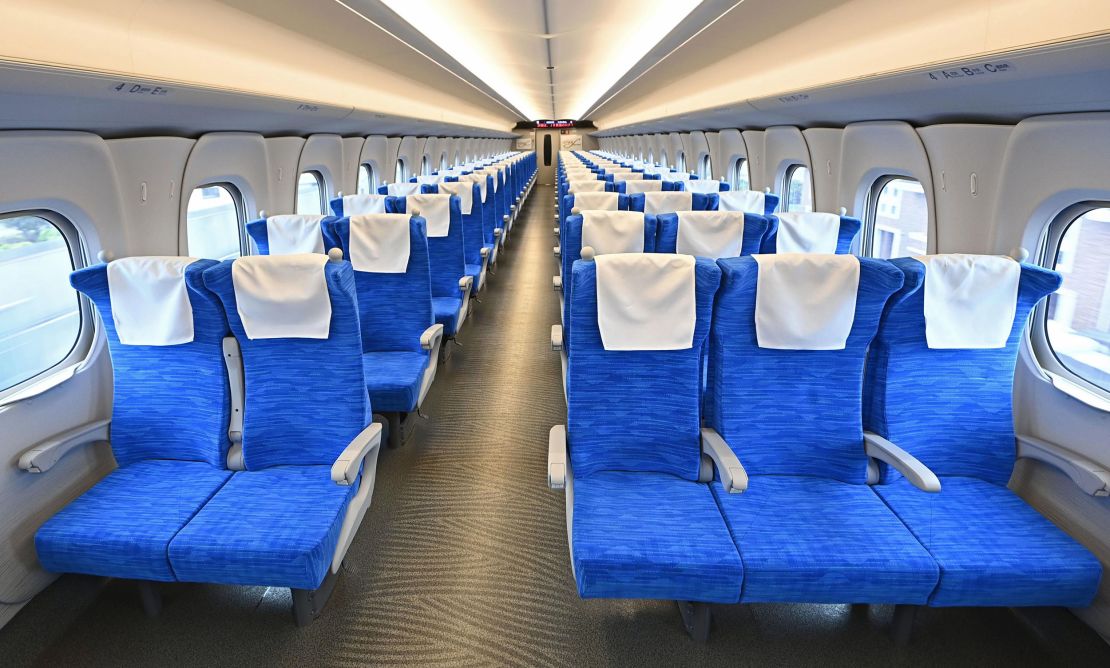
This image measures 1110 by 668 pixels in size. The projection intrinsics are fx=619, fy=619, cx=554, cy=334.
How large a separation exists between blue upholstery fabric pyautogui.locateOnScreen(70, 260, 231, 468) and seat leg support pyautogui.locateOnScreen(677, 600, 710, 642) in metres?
2.37

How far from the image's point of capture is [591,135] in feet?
105

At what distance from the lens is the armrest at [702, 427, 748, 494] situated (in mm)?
2533

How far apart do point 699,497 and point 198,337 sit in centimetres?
250

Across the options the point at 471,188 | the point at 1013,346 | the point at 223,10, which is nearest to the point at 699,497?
the point at 1013,346

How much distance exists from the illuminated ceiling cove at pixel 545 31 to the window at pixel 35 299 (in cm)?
250

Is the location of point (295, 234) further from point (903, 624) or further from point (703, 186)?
point (703, 186)

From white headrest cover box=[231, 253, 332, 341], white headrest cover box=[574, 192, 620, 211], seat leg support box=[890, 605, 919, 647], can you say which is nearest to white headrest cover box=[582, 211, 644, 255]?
white headrest cover box=[574, 192, 620, 211]

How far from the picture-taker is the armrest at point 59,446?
109 inches

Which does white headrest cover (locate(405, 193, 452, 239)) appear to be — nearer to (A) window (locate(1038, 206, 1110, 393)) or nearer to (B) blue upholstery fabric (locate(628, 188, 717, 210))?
(B) blue upholstery fabric (locate(628, 188, 717, 210))

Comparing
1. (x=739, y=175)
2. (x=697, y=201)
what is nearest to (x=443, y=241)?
(x=697, y=201)

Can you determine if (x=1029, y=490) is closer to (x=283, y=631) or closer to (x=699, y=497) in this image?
(x=699, y=497)

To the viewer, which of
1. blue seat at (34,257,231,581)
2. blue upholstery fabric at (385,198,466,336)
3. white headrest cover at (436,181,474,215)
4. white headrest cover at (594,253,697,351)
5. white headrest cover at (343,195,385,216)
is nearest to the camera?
blue seat at (34,257,231,581)

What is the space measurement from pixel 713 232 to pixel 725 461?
2.49 meters

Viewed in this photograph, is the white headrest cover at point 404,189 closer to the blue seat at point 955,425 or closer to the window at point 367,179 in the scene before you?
the window at point 367,179
